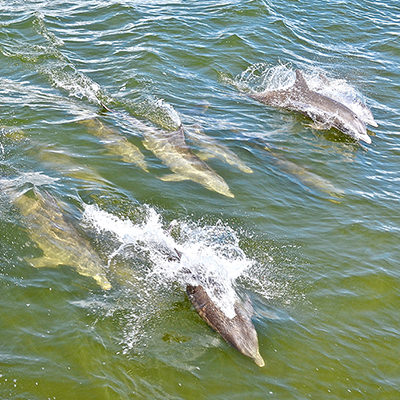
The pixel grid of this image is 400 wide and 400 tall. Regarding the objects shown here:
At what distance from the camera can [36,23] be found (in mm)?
16719

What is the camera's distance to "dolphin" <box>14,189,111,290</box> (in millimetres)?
7836

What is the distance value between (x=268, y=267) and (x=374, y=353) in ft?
6.53

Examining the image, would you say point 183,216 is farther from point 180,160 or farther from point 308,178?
point 308,178

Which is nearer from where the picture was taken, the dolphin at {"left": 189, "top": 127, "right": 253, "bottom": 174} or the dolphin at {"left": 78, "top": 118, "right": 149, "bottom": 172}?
the dolphin at {"left": 78, "top": 118, "right": 149, "bottom": 172}

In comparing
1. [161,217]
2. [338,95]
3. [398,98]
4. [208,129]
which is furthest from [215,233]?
[398,98]

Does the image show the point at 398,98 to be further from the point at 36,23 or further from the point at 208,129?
the point at 36,23

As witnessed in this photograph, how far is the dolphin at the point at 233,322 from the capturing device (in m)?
6.91

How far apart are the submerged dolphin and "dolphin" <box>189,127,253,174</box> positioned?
287cm

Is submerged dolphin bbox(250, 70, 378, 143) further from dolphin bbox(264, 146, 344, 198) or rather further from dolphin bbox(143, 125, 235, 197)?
dolphin bbox(143, 125, 235, 197)

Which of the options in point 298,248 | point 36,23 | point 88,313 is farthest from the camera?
point 36,23

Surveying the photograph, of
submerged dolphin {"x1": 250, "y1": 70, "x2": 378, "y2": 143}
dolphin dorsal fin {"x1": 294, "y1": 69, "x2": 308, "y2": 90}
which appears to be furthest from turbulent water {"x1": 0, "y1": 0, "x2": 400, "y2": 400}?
dolphin dorsal fin {"x1": 294, "y1": 69, "x2": 308, "y2": 90}

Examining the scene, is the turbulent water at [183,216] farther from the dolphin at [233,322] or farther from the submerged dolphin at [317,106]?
the submerged dolphin at [317,106]

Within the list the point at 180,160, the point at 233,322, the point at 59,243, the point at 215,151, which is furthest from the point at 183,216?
the point at 233,322

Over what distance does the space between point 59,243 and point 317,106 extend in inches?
314
